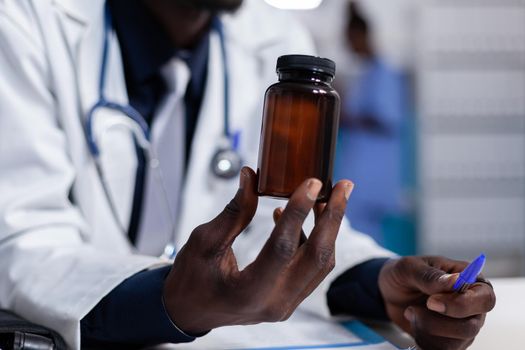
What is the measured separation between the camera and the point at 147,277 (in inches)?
30.1

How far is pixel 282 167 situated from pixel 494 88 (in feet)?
9.00

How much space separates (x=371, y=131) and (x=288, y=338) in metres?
2.28

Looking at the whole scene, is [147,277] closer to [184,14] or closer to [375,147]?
[184,14]

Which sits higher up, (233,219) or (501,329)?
(233,219)

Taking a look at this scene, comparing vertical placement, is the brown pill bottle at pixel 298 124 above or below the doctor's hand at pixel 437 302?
above

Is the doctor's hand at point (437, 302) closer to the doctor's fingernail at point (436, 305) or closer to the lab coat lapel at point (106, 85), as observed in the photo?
the doctor's fingernail at point (436, 305)

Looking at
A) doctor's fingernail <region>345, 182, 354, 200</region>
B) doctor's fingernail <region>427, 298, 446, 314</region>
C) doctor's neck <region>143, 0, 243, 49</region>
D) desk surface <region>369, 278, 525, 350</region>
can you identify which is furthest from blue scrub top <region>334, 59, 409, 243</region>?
doctor's fingernail <region>345, 182, 354, 200</region>

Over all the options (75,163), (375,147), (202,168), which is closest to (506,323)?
(202,168)

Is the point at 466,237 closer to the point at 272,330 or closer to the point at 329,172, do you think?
the point at 272,330

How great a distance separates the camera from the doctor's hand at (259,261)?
22.9 inches

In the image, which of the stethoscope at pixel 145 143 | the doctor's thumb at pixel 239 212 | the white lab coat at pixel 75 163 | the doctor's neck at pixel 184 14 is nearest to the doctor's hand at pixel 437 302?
the white lab coat at pixel 75 163

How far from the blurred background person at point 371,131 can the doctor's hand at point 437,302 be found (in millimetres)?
2156

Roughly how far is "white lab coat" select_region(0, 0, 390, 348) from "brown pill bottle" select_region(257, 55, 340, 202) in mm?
278

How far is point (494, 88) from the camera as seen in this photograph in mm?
3084
